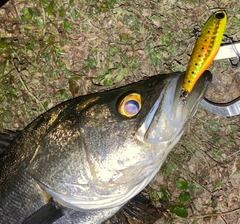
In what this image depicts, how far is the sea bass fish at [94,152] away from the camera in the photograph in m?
2.80

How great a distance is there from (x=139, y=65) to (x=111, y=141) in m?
1.07

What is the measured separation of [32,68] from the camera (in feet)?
12.8

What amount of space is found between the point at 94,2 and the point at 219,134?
5.68 ft

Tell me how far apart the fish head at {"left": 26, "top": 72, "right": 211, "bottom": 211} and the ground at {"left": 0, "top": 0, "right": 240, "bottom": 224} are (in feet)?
2.12

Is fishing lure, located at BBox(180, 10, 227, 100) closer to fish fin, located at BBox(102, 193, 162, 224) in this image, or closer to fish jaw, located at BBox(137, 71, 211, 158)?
fish jaw, located at BBox(137, 71, 211, 158)

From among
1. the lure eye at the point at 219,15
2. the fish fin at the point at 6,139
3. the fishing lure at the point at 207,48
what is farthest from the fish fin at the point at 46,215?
the lure eye at the point at 219,15

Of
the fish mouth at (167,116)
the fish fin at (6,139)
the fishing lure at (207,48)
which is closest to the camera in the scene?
the fish mouth at (167,116)

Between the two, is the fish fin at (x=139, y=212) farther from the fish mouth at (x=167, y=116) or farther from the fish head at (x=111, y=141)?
the fish mouth at (x=167, y=116)

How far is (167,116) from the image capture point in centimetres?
275

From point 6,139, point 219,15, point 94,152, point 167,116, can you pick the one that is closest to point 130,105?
point 167,116

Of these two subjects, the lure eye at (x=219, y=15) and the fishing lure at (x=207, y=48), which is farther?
the lure eye at (x=219, y=15)

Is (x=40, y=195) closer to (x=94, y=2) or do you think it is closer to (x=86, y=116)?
(x=86, y=116)

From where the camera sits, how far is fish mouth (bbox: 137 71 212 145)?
2.73 m

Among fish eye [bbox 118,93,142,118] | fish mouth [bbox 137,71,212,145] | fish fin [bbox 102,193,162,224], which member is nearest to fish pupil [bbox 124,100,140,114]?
fish eye [bbox 118,93,142,118]
